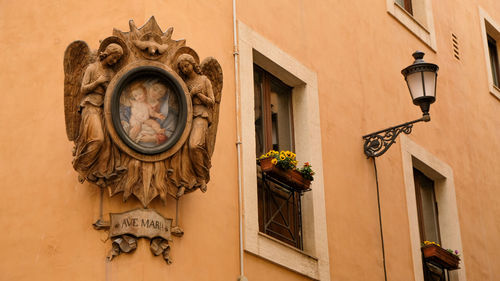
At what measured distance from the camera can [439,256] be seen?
12.9 metres

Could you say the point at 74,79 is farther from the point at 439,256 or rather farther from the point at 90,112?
the point at 439,256

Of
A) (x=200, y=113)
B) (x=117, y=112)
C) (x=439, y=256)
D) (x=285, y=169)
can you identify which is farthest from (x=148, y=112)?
(x=439, y=256)

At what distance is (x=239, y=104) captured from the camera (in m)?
10.4

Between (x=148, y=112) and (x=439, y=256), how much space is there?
5.60 meters

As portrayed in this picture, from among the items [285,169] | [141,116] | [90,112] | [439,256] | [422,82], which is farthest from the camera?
[439,256]

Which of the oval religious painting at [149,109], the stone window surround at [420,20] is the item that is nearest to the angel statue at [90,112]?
the oval religious painting at [149,109]

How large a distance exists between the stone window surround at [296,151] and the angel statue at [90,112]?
191 centimetres

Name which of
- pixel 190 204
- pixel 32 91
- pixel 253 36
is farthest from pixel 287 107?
pixel 32 91

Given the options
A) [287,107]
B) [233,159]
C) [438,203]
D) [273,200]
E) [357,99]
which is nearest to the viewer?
[233,159]

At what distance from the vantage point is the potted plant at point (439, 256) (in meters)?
12.9

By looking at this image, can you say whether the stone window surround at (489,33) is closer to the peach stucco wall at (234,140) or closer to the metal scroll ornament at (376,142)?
the peach stucco wall at (234,140)

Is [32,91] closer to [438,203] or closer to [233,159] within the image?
[233,159]

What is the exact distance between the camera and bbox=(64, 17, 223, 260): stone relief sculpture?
8578 mm

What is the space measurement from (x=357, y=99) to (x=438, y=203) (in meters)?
2.61
